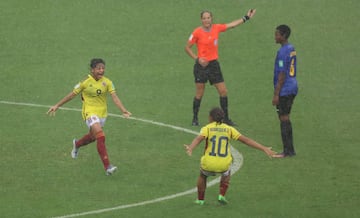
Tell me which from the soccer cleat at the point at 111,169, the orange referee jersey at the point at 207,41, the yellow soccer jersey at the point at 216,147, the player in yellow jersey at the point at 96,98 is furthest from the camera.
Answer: the orange referee jersey at the point at 207,41

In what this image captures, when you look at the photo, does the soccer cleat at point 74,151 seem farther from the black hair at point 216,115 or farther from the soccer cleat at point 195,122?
the black hair at point 216,115

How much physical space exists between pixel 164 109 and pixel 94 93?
6348 mm

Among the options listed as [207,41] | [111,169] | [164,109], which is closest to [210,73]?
[207,41]

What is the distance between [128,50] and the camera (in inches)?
1458

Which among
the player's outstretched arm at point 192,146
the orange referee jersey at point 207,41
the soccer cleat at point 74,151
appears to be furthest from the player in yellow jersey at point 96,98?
the orange referee jersey at point 207,41

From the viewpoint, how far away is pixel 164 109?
97.9 ft

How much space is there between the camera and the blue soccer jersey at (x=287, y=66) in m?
24.2

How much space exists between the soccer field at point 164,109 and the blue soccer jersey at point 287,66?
1.47 m

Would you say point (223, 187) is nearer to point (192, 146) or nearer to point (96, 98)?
point (192, 146)

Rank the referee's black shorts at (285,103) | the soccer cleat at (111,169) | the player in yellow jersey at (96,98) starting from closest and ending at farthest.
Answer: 1. the soccer cleat at (111,169)
2. the player in yellow jersey at (96,98)
3. the referee's black shorts at (285,103)

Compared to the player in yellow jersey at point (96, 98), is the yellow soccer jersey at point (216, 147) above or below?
below

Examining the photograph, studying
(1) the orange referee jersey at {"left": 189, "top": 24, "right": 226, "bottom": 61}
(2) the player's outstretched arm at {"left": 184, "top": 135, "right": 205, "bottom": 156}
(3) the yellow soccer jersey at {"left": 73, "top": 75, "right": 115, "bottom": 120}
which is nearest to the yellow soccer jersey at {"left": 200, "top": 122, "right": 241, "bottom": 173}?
Result: (2) the player's outstretched arm at {"left": 184, "top": 135, "right": 205, "bottom": 156}

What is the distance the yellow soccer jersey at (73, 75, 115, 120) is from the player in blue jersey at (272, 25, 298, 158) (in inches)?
135

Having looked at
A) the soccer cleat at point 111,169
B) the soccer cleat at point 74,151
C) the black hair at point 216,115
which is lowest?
the soccer cleat at point 111,169
